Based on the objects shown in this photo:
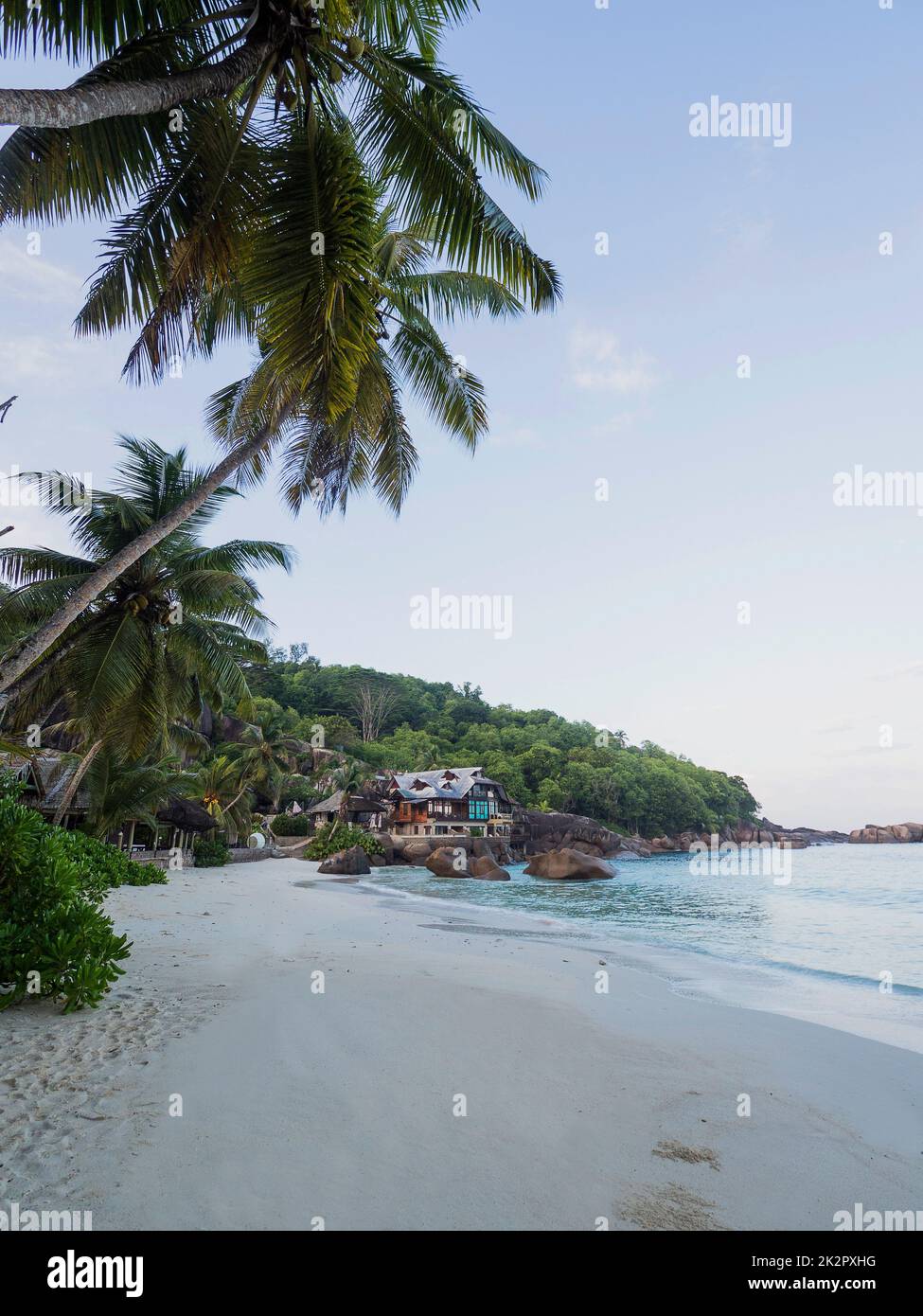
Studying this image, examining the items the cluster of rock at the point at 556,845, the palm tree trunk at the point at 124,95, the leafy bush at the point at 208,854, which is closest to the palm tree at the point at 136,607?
the palm tree trunk at the point at 124,95

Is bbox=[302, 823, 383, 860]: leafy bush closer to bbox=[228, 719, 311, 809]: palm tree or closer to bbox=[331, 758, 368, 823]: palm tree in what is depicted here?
bbox=[331, 758, 368, 823]: palm tree

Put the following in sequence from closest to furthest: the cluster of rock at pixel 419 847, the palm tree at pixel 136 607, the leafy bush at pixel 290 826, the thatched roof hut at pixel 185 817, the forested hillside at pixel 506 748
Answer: the palm tree at pixel 136 607 < the thatched roof hut at pixel 185 817 < the cluster of rock at pixel 419 847 < the leafy bush at pixel 290 826 < the forested hillside at pixel 506 748

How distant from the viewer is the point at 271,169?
22.3 feet

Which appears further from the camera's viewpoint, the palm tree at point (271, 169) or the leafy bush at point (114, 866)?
the leafy bush at point (114, 866)

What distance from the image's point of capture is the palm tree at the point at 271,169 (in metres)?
6.10

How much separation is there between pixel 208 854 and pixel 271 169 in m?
32.5

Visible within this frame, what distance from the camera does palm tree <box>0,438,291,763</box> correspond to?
1331 centimetres

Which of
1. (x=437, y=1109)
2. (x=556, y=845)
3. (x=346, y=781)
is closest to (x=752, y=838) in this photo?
(x=556, y=845)

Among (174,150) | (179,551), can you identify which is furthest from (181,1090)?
(179,551)

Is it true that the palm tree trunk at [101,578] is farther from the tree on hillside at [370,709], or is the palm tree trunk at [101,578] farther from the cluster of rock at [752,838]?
the tree on hillside at [370,709]

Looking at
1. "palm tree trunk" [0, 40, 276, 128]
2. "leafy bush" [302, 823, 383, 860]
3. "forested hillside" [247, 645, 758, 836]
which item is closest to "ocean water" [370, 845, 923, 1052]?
"leafy bush" [302, 823, 383, 860]

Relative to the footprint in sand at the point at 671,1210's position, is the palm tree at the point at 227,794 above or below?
below

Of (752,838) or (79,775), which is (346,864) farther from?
(752,838)

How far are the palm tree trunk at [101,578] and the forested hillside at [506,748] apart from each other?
60.0 meters
